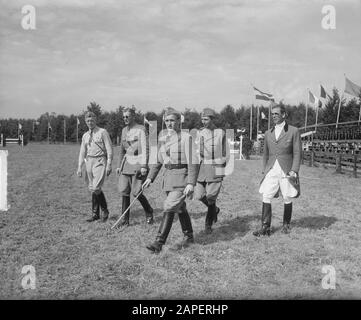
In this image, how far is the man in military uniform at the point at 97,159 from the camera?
7680 millimetres

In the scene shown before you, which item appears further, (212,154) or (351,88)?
(351,88)

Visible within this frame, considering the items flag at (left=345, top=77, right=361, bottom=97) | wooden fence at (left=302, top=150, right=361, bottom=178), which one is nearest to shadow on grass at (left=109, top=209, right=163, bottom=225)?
wooden fence at (left=302, top=150, right=361, bottom=178)

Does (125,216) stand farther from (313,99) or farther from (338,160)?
(313,99)

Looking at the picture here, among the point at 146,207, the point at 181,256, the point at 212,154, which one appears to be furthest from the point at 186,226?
the point at 146,207

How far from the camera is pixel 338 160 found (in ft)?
62.7

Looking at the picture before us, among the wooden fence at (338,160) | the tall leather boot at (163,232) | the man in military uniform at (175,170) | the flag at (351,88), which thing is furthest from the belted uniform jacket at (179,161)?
the flag at (351,88)

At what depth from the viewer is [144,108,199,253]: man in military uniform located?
5.73 meters

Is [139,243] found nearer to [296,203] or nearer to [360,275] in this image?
[360,275]

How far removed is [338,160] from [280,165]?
44.3 feet

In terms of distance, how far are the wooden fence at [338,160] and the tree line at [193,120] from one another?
12065 millimetres

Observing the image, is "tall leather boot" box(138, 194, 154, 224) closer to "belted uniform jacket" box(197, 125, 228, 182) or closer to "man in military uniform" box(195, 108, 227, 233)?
"man in military uniform" box(195, 108, 227, 233)

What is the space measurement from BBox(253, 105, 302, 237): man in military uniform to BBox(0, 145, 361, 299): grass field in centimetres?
43

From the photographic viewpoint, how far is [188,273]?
490 cm

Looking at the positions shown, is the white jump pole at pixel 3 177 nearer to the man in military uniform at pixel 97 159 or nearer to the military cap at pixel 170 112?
the man in military uniform at pixel 97 159
